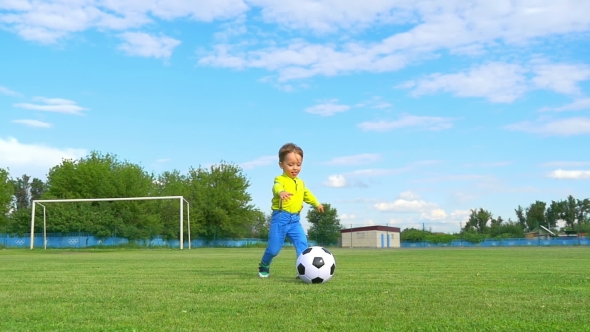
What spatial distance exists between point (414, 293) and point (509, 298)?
2.86ft

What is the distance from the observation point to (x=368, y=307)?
473 centimetres

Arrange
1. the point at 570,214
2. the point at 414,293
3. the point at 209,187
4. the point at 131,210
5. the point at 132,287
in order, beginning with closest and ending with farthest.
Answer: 1. the point at 414,293
2. the point at 132,287
3. the point at 131,210
4. the point at 209,187
5. the point at 570,214

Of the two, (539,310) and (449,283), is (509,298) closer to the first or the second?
(539,310)

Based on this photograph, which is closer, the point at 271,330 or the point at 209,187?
the point at 271,330

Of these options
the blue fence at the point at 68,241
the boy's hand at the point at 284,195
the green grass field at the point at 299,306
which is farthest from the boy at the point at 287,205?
the blue fence at the point at 68,241

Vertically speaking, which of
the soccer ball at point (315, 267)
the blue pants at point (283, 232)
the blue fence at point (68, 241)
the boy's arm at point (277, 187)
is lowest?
the blue fence at point (68, 241)

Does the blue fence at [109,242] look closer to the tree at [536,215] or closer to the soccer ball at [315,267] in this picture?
the tree at [536,215]

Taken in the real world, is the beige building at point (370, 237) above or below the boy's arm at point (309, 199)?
below

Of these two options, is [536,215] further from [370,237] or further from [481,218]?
[370,237]

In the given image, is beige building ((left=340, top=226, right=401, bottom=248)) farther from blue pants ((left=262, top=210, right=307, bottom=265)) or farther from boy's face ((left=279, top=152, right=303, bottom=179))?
boy's face ((left=279, top=152, right=303, bottom=179))

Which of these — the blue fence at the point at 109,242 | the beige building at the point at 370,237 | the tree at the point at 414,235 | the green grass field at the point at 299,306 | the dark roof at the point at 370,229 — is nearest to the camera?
the green grass field at the point at 299,306

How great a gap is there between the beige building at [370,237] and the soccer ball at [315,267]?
5740cm

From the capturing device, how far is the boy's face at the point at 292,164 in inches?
305

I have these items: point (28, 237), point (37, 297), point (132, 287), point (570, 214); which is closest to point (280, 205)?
point (132, 287)
